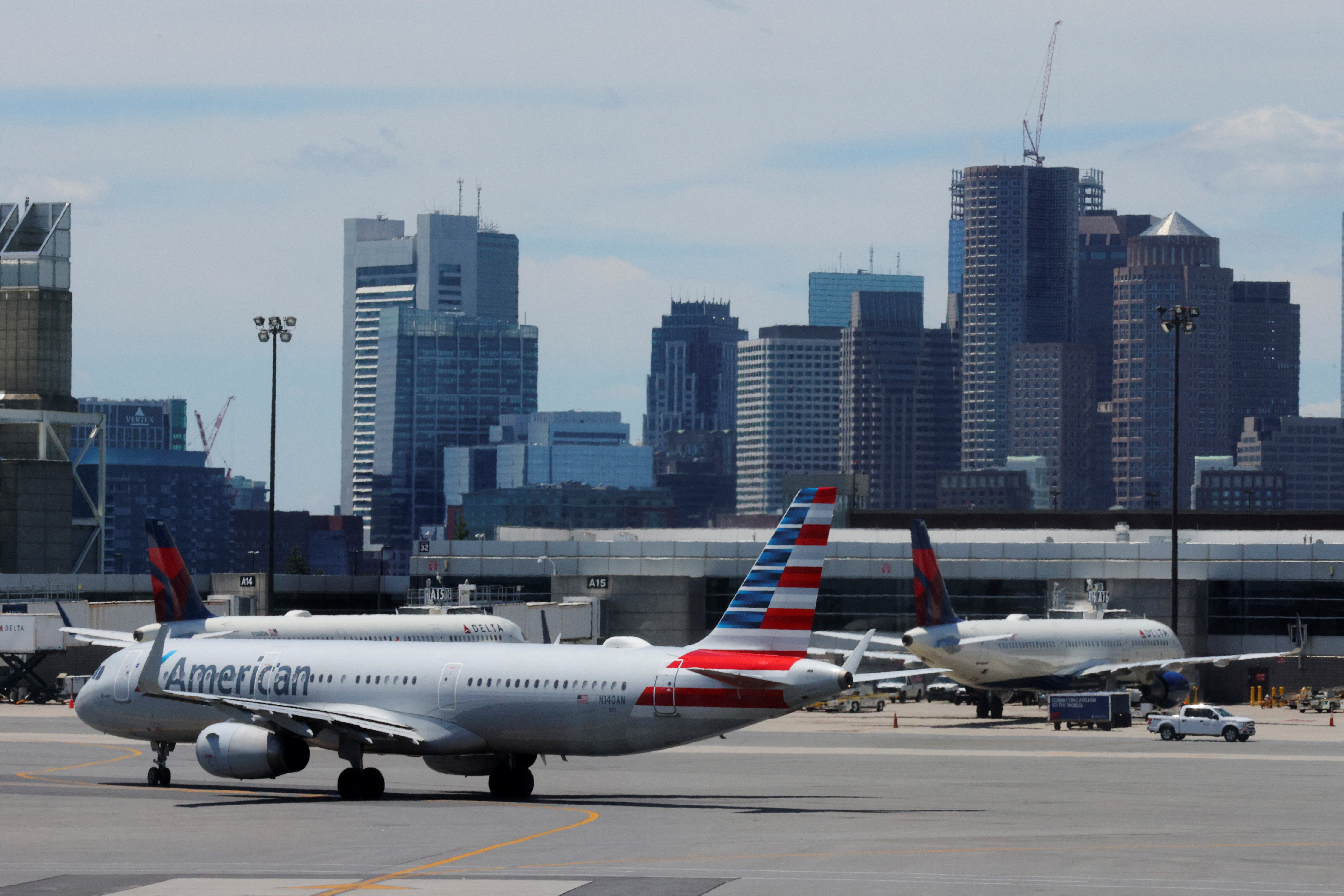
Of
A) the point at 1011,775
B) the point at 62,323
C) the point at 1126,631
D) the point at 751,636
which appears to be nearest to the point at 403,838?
the point at 751,636

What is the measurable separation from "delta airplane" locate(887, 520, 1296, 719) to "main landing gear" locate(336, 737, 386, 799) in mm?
38930

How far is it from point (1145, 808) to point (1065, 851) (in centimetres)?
1102

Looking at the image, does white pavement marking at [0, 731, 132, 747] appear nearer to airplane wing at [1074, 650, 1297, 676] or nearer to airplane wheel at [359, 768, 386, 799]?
airplane wheel at [359, 768, 386, 799]

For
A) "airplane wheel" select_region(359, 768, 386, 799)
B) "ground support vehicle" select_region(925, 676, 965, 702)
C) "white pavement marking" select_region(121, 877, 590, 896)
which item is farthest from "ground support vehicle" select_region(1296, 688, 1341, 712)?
"white pavement marking" select_region(121, 877, 590, 896)

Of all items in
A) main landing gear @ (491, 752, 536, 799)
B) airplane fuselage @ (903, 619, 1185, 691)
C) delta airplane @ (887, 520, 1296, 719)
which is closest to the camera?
main landing gear @ (491, 752, 536, 799)

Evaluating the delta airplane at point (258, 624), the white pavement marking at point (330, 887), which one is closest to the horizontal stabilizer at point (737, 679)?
the white pavement marking at point (330, 887)

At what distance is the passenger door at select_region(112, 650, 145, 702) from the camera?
53.0m

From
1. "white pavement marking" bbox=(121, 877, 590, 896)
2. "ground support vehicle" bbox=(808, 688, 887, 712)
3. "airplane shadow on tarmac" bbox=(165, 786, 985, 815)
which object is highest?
"white pavement marking" bbox=(121, 877, 590, 896)

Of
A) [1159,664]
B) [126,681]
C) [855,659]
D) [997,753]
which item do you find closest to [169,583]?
[126,681]

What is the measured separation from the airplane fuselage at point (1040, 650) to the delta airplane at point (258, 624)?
19.6 metres

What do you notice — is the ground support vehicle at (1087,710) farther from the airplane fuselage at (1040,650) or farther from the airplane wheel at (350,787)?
the airplane wheel at (350,787)

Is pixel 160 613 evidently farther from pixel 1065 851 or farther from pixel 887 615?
pixel 887 615

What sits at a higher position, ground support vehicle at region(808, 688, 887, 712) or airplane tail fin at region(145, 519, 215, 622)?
airplane tail fin at region(145, 519, 215, 622)

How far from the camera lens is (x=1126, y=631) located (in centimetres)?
10112
